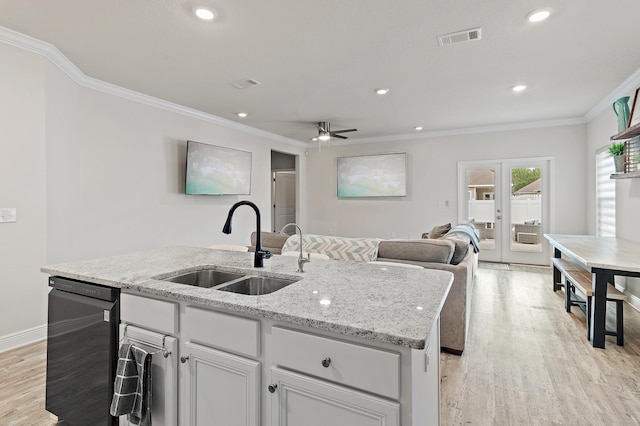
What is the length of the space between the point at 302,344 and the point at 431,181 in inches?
237

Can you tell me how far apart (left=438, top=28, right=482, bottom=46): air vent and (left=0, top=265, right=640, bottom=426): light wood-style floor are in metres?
2.59

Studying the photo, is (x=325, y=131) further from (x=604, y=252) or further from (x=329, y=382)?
(x=329, y=382)

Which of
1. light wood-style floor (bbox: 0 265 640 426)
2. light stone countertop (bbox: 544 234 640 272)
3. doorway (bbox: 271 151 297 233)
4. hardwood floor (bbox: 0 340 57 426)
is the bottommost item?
hardwood floor (bbox: 0 340 57 426)

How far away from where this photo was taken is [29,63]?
2.75m

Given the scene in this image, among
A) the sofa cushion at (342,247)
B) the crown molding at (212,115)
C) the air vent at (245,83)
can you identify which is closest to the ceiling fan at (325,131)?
the crown molding at (212,115)

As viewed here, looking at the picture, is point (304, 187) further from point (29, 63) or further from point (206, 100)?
point (29, 63)

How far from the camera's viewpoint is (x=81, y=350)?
5.33ft

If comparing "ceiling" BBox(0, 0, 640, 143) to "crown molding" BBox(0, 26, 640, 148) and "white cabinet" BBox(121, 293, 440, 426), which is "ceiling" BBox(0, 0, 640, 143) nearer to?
"crown molding" BBox(0, 26, 640, 148)

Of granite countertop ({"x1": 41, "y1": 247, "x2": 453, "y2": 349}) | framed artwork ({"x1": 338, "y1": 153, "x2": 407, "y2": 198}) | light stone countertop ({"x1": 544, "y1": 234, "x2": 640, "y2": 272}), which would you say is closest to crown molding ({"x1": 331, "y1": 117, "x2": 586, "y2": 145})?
framed artwork ({"x1": 338, "y1": 153, "x2": 407, "y2": 198})

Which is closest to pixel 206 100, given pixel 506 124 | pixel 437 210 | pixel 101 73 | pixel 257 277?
pixel 101 73

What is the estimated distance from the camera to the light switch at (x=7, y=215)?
2623 millimetres

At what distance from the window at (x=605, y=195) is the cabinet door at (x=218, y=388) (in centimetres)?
525

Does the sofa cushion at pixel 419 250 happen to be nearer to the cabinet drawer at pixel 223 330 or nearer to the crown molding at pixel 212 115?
the cabinet drawer at pixel 223 330

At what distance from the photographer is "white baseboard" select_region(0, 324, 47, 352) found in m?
2.68
